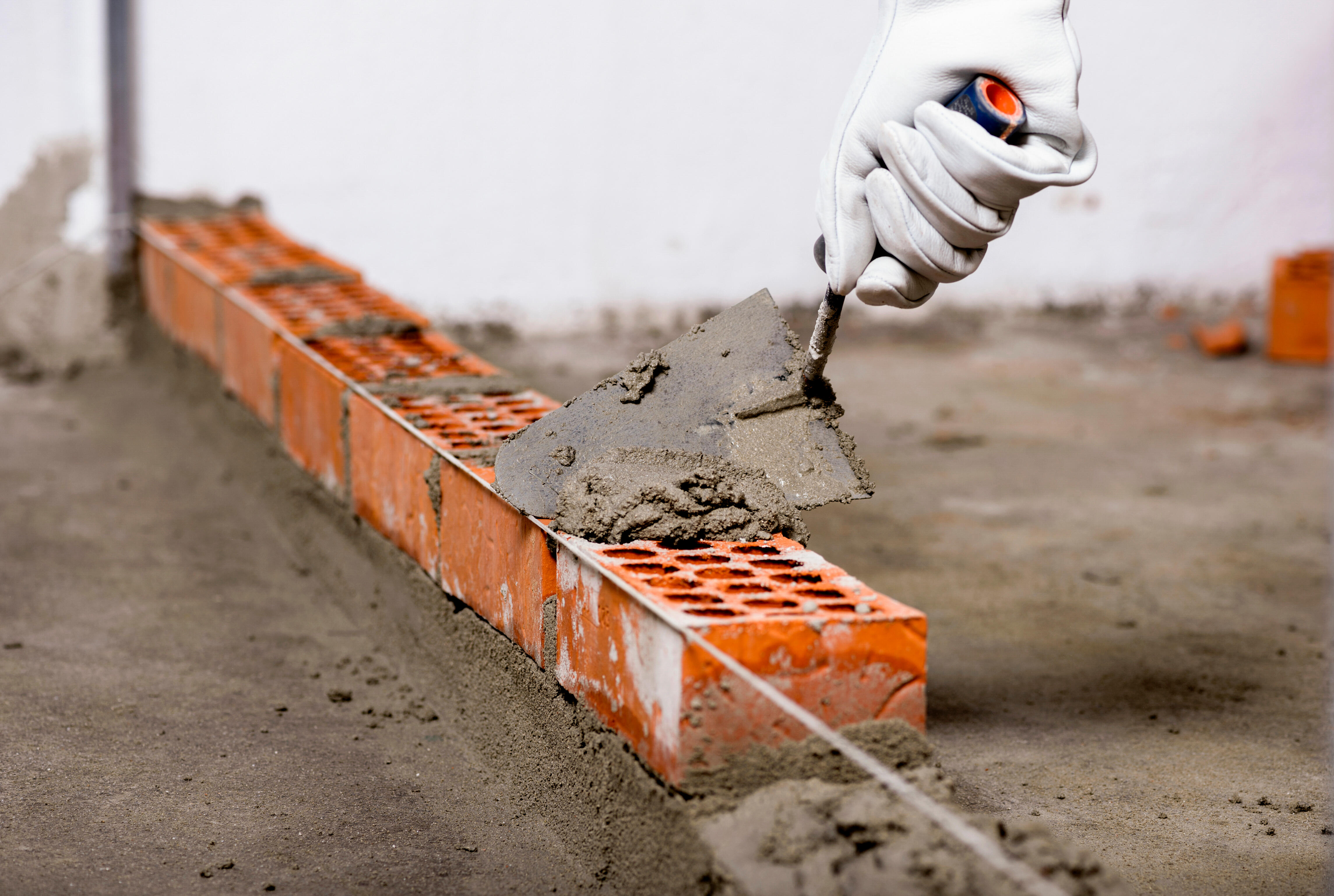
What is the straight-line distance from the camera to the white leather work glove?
9.39ft

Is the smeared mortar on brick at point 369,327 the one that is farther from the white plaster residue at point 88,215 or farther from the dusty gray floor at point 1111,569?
the white plaster residue at point 88,215

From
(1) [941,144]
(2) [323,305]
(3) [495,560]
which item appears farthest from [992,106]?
(2) [323,305]

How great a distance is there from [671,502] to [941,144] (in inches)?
36.1

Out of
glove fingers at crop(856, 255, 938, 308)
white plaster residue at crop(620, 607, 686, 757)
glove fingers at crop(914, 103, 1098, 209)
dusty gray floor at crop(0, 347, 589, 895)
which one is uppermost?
glove fingers at crop(914, 103, 1098, 209)

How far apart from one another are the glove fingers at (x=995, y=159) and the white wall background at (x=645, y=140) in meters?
5.72

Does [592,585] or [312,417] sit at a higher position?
[592,585]

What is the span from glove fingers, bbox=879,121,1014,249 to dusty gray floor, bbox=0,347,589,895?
4.98ft

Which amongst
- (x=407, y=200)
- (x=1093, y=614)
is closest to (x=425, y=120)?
(x=407, y=200)

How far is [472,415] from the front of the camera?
155 inches

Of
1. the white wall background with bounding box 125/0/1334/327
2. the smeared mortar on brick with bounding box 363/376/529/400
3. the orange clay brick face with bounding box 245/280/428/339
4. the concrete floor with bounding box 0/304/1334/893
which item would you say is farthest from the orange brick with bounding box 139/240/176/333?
the smeared mortar on brick with bounding box 363/376/529/400

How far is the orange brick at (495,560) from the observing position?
2.99 m

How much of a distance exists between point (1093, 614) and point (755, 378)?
6.03ft

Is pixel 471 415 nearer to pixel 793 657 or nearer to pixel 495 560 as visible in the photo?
pixel 495 560

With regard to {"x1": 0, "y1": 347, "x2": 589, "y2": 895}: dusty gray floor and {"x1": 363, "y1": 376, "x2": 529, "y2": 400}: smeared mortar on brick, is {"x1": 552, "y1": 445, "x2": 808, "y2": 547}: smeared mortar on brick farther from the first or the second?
{"x1": 363, "y1": 376, "x2": 529, "y2": 400}: smeared mortar on brick
